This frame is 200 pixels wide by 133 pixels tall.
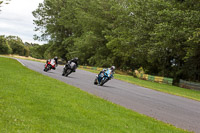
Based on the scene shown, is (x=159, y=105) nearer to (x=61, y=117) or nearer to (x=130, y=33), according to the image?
(x=61, y=117)

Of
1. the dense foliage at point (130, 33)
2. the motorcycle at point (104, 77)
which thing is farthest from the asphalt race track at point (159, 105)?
the dense foliage at point (130, 33)

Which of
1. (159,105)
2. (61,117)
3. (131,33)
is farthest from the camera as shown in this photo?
(131,33)

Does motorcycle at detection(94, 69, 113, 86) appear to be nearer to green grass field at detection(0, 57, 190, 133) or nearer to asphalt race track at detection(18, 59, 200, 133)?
asphalt race track at detection(18, 59, 200, 133)

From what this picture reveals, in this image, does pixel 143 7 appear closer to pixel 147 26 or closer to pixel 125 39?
pixel 147 26

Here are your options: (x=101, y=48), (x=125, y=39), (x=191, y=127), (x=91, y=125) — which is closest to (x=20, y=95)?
(x=91, y=125)

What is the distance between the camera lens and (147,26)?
4066 cm

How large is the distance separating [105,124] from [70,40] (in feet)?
217

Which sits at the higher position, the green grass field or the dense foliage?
the dense foliage

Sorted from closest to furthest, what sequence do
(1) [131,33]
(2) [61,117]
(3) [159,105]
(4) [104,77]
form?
(2) [61,117] → (3) [159,105] → (4) [104,77] → (1) [131,33]

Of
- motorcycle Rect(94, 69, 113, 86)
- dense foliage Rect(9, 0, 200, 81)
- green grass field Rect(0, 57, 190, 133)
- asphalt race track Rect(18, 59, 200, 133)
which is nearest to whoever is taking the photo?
green grass field Rect(0, 57, 190, 133)

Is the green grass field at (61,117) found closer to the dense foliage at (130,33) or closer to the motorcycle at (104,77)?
the motorcycle at (104,77)

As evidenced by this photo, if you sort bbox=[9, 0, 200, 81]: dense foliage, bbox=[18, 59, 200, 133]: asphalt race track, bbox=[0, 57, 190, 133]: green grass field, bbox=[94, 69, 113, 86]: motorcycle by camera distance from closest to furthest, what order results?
bbox=[0, 57, 190, 133]: green grass field < bbox=[18, 59, 200, 133]: asphalt race track < bbox=[94, 69, 113, 86]: motorcycle < bbox=[9, 0, 200, 81]: dense foliage

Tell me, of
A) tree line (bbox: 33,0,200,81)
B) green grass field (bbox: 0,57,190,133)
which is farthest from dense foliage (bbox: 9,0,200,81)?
green grass field (bbox: 0,57,190,133)

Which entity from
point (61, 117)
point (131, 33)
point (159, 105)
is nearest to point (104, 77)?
point (159, 105)
